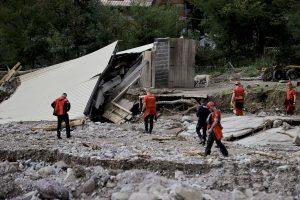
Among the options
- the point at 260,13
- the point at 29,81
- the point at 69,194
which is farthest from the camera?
the point at 260,13

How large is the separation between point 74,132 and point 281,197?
8.58m

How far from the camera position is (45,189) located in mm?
11531

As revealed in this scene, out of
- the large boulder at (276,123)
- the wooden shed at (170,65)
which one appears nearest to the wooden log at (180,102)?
the wooden shed at (170,65)

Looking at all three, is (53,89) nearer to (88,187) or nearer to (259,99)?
(259,99)

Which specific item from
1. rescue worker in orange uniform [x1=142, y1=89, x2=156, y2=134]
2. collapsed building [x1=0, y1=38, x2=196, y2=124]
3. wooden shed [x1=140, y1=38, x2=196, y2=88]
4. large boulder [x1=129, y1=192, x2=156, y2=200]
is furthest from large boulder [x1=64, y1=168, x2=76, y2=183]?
wooden shed [x1=140, y1=38, x2=196, y2=88]

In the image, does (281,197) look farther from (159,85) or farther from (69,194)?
(159,85)

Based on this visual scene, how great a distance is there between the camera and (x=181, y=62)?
24578mm

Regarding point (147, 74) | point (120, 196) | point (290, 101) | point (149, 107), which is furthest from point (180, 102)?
point (120, 196)

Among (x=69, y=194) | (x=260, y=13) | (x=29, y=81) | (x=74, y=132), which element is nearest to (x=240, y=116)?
(x=74, y=132)

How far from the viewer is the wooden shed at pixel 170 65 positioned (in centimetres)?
2353

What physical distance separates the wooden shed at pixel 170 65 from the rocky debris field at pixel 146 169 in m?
7.34

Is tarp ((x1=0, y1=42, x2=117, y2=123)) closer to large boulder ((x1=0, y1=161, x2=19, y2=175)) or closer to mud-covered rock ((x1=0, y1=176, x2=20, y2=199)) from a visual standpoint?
large boulder ((x1=0, y1=161, x2=19, y2=175))

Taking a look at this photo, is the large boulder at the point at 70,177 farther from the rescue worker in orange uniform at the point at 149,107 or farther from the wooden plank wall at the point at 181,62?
the wooden plank wall at the point at 181,62

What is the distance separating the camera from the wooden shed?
23.5m
